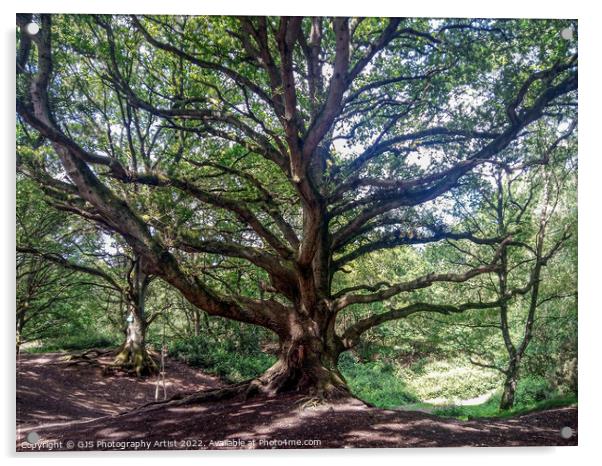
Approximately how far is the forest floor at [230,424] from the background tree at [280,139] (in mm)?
447

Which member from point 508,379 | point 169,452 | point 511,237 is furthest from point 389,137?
point 169,452

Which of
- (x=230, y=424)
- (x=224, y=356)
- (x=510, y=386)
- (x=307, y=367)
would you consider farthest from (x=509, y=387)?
(x=224, y=356)

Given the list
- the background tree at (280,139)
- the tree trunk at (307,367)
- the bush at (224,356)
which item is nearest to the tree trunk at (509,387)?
the background tree at (280,139)

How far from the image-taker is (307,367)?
14.1 feet

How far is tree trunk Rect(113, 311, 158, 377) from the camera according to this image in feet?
13.8

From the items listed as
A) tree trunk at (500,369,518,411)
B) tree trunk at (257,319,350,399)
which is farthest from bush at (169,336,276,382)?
tree trunk at (500,369,518,411)

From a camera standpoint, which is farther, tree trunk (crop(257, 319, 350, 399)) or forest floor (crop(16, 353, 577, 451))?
tree trunk (crop(257, 319, 350, 399))

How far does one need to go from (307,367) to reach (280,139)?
244 cm

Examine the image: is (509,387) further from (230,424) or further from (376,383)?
(230,424)

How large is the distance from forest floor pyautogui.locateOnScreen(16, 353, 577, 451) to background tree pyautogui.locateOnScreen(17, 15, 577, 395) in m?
0.45

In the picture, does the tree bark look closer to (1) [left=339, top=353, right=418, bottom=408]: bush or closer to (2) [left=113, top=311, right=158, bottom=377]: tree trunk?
(2) [left=113, top=311, right=158, bottom=377]: tree trunk

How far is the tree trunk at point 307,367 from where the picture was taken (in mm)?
4176

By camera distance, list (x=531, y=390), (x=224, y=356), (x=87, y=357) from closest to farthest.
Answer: (x=531, y=390), (x=87, y=357), (x=224, y=356)

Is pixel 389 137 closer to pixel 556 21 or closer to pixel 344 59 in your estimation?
pixel 344 59
